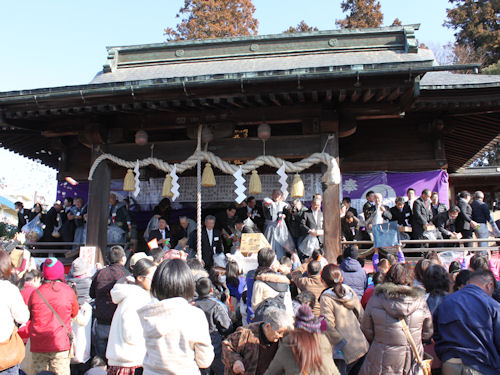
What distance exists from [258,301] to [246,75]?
4.08 m

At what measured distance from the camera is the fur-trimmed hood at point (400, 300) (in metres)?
3.82

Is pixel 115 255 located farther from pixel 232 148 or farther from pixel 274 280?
pixel 232 148

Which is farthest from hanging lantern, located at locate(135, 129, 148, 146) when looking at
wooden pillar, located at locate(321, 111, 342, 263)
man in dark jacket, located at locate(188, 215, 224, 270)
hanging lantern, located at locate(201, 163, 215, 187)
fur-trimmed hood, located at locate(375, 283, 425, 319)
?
fur-trimmed hood, located at locate(375, 283, 425, 319)

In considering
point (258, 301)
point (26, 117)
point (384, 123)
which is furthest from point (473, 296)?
point (26, 117)

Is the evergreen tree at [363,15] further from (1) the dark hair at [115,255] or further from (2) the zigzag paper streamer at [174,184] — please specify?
(1) the dark hair at [115,255]

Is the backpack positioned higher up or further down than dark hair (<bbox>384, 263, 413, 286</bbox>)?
further down

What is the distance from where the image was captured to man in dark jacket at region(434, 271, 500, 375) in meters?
3.51

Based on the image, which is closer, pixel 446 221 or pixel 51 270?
pixel 51 270

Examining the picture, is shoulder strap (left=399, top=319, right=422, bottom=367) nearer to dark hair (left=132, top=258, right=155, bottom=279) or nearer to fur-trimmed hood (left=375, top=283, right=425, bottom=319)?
fur-trimmed hood (left=375, top=283, right=425, bottom=319)

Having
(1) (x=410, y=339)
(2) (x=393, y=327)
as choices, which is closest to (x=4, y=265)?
(2) (x=393, y=327)

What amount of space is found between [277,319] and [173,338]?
0.82 m

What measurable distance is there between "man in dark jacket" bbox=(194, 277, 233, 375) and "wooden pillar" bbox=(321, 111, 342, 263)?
11.9ft

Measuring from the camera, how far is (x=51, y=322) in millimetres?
4465

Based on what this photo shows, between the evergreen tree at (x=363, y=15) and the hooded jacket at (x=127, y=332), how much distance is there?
1021 inches
